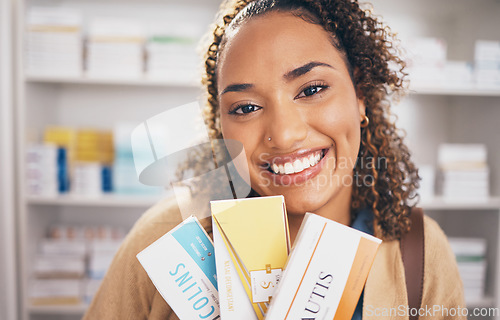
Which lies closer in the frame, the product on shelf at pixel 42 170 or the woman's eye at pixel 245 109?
the woman's eye at pixel 245 109

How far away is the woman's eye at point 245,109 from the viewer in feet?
1.98

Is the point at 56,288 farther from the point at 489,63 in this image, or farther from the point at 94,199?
the point at 489,63

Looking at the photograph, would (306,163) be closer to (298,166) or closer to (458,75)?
(298,166)

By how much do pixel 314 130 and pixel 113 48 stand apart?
1376 millimetres

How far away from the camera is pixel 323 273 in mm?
471

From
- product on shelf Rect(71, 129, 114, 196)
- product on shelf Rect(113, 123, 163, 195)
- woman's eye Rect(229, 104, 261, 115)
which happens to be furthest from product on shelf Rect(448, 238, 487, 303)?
product on shelf Rect(71, 129, 114, 196)

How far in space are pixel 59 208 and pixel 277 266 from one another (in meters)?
1.88

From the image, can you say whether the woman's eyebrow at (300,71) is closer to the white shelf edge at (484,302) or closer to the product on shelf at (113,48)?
the product on shelf at (113,48)

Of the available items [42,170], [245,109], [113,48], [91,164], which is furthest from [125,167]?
[245,109]

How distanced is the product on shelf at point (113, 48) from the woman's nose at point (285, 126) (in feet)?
4.30

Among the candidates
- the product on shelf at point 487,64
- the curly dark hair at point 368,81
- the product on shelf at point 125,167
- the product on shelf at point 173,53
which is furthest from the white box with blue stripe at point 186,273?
the product on shelf at point 487,64

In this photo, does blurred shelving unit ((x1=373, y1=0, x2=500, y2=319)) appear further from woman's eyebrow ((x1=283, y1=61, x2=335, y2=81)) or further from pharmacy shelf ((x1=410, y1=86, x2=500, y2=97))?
woman's eyebrow ((x1=283, y1=61, x2=335, y2=81))

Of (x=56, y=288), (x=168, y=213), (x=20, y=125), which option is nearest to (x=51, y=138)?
(x=20, y=125)

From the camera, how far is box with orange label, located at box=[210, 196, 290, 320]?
48 cm
